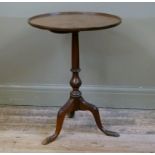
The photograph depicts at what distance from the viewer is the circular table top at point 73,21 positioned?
6.00 ft

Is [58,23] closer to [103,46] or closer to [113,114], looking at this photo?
[103,46]

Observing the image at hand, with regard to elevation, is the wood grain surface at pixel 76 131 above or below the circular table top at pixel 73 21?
below

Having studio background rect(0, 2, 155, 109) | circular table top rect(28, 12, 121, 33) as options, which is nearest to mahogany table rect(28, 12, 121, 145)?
circular table top rect(28, 12, 121, 33)

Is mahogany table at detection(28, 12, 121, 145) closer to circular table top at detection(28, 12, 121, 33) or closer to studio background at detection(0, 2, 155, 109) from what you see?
circular table top at detection(28, 12, 121, 33)

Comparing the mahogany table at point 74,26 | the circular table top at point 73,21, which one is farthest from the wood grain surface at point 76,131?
the circular table top at point 73,21

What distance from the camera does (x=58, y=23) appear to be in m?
1.94

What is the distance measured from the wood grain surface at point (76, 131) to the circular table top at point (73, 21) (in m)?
0.78

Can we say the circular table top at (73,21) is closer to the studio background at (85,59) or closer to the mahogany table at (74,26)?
the mahogany table at (74,26)

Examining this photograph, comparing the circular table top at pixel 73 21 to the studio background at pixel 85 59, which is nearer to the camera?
the circular table top at pixel 73 21

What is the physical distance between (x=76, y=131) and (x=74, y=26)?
0.81 meters

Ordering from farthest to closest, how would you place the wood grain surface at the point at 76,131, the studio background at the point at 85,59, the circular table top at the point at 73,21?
the studio background at the point at 85,59, the wood grain surface at the point at 76,131, the circular table top at the point at 73,21

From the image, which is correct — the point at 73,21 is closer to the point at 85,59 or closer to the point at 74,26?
the point at 74,26

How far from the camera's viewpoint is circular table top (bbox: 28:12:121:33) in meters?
1.83

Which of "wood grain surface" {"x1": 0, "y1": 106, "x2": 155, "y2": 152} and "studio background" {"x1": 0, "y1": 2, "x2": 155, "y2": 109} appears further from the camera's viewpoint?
"studio background" {"x1": 0, "y1": 2, "x2": 155, "y2": 109}
